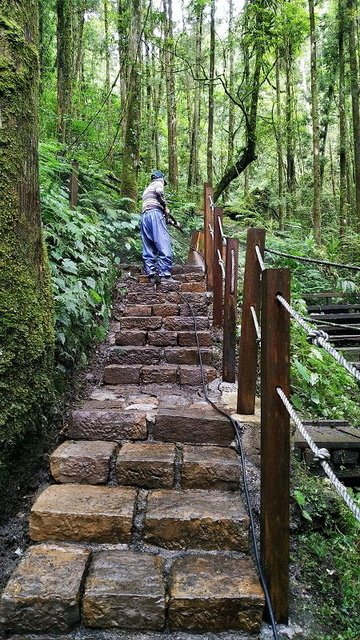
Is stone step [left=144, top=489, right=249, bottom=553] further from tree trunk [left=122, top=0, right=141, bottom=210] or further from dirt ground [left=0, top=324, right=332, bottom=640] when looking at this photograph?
tree trunk [left=122, top=0, right=141, bottom=210]

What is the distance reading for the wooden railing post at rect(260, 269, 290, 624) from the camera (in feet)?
5.54

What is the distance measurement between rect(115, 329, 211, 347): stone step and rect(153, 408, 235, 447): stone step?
1571 millimetres

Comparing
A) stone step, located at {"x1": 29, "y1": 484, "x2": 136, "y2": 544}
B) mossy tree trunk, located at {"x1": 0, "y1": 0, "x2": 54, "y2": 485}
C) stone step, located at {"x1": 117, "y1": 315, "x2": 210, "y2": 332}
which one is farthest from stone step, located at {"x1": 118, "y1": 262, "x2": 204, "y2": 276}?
stone step, located at {"x1": 29, "y1": 484, "x2": 136, "y2": 544}

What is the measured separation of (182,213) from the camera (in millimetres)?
10562

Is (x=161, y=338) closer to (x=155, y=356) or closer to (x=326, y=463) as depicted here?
(x=155, y=356)

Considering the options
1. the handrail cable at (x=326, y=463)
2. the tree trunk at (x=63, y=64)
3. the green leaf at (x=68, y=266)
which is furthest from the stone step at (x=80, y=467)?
the tree trunk at (x=63, y=64)

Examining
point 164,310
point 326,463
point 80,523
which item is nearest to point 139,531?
point 80,523

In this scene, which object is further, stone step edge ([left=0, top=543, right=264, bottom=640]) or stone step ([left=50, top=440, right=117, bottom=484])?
stone step ([left=50, top=440, right=117, bottom=484])

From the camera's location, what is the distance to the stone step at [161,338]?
4238mm

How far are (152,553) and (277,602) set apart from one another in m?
0.54

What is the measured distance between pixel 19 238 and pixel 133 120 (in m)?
7.17

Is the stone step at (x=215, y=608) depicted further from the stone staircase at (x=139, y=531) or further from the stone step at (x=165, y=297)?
the stone step at (x=165, y=297)

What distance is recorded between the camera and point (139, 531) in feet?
6.64

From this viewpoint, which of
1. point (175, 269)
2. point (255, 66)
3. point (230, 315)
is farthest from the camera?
point (255, 66)
